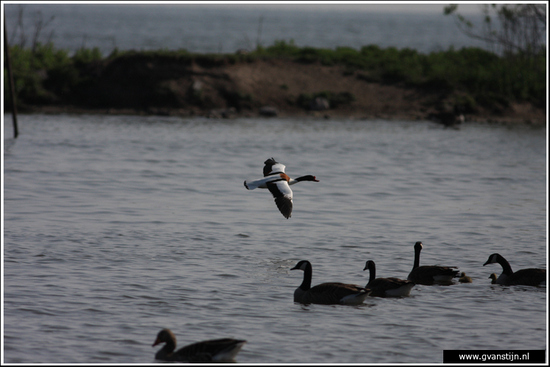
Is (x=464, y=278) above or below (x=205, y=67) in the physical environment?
below

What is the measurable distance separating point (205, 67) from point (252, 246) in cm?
2642

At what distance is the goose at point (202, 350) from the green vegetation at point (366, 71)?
3024cm

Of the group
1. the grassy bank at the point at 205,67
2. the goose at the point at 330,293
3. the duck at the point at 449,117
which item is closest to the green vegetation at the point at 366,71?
the grassy bank at the point at 205,67

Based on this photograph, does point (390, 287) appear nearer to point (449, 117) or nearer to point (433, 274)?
point (433, 274)

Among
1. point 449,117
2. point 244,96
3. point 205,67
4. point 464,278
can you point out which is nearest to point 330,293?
point 464,278

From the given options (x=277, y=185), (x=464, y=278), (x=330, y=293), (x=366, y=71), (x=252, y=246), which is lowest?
(x=252, y=246)

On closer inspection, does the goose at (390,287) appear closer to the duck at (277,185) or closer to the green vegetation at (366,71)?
the duck at (277,185)

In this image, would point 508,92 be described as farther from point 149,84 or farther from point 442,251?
point 442,251

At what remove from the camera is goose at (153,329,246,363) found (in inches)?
308

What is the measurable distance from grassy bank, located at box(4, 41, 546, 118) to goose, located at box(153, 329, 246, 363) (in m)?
30.2

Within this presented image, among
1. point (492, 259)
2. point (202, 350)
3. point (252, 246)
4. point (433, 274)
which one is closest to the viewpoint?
point (202, 350)

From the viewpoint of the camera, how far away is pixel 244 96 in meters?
37.9

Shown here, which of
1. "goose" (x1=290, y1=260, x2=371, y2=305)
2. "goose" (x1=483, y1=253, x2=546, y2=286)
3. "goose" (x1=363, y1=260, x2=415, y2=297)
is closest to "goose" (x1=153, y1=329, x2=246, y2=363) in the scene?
"goose" (x1=290, y1=260, x2=371, y2=305)

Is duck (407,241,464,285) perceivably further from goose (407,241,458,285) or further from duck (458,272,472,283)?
duck (458,272,472,283)
